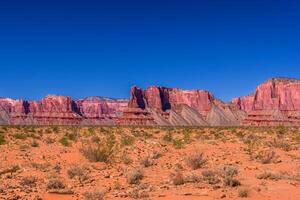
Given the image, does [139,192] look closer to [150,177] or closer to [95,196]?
[95,196]

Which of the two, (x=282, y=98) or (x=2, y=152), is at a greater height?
(x=282, y=98)

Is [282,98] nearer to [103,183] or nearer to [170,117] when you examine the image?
[170,117]

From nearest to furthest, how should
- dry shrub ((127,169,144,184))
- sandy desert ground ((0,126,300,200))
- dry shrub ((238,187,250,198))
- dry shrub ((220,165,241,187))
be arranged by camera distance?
dry shrub ((238,187,250,198)) → sandy desert ground ((0,126,300,200)) → dry shrub ((220,165,241,187)) → dry shrub ((127,169,144,184))

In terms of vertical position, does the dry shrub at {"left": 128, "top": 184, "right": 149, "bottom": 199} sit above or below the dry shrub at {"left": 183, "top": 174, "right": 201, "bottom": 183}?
below

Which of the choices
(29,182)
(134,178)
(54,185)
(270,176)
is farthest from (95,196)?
(270,176)

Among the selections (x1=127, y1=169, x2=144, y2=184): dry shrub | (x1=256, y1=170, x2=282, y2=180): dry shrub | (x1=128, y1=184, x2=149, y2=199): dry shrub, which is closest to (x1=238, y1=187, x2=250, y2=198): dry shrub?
(x1=128, y1=184, x2=149, y2=199): dry shrub

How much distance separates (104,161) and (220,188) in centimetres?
911

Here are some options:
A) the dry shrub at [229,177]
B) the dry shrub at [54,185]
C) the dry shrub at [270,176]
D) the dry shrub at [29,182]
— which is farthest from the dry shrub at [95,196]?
the dry shrub at [270,176]

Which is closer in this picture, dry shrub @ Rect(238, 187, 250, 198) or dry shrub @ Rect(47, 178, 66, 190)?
dry shrub @ Rect(238, 187, 250, 198)

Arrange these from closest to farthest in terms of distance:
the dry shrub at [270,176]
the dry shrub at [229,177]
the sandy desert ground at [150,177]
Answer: the sandy desert ground at [150,177]
the dry shrub at [229,177]
the dry shrub at [270,176]

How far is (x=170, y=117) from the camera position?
191875 millimetres

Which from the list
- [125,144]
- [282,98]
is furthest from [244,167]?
[282,98]

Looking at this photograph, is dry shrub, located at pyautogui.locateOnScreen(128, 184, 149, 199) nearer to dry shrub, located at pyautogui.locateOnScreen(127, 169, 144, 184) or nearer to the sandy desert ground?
the sandy desert ground

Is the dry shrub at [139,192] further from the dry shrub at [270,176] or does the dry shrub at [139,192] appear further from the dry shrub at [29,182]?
the dry shrub at [270,176]
